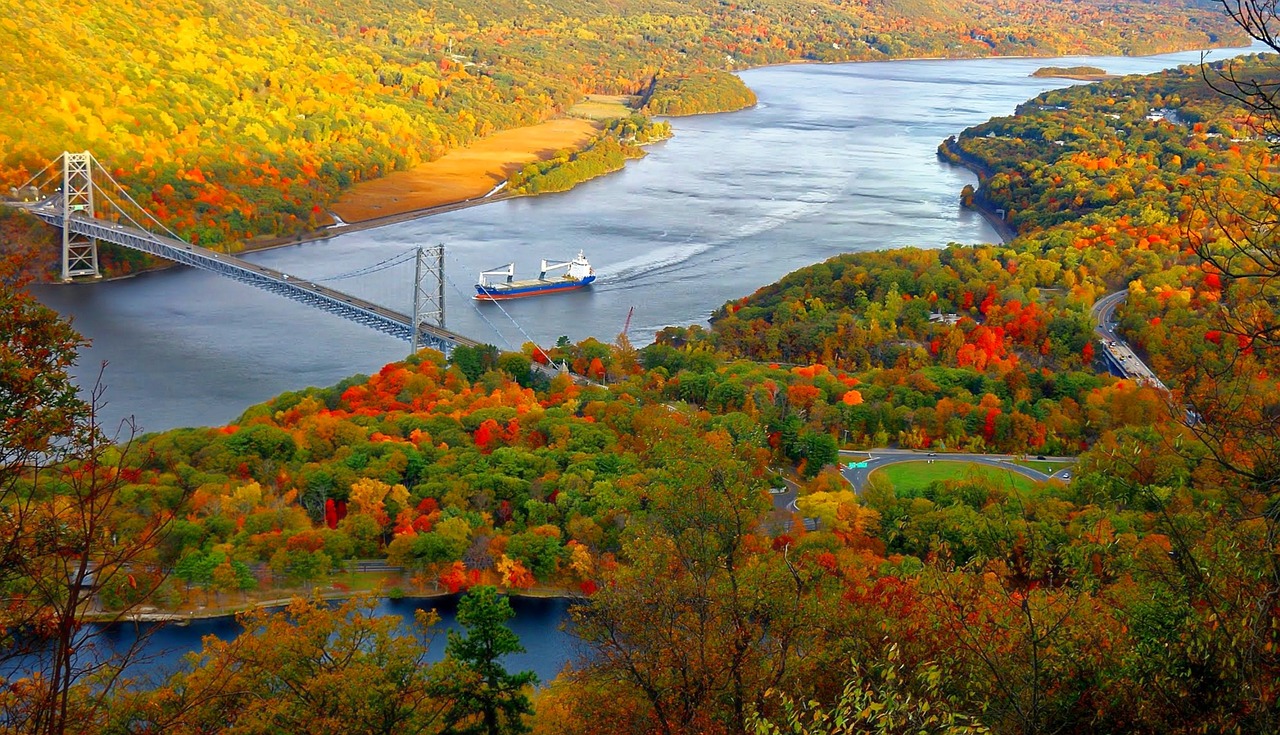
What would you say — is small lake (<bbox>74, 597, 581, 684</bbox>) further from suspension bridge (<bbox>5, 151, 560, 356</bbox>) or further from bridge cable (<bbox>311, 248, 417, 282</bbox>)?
bridge cable (<bbox>311, 248, 417, 282</bbox>)

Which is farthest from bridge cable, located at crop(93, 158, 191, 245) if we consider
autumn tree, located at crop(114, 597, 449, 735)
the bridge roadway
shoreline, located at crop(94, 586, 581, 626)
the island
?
the island

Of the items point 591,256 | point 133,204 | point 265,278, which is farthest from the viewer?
point 591,256

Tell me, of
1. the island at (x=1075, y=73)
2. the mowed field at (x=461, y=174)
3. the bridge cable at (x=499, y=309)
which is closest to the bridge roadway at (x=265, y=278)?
the bridge cable at (x=499, y=309)

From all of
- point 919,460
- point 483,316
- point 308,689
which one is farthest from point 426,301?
point 308,689

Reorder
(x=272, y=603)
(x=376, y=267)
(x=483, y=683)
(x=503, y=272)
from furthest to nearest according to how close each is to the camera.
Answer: (x=376, y=267)
(x=503, y=272)
(x=272, y=603)
(x=483, y=683)

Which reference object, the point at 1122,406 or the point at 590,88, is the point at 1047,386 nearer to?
the point at 1122,406

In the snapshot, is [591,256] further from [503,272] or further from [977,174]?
[977,174]

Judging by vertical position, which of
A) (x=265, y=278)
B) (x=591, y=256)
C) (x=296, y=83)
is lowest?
(x=591, y=256)

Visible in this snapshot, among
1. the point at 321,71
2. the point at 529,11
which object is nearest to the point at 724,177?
the point at 321,71
